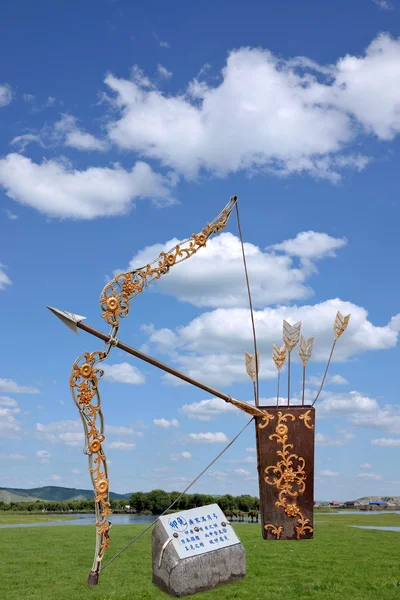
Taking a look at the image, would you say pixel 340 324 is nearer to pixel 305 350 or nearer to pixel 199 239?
pixel 305 350

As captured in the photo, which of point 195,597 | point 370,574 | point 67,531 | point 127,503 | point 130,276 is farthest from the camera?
point 127,503

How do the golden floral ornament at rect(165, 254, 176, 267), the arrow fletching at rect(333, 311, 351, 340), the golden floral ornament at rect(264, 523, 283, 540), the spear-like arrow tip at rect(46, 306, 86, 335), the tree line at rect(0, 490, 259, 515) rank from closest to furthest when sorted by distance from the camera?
the spear-like arrow tip at rect(46, 306, 86, 335), the golden floral ornament at rect(264, 523, 283, 540), the golden floral ornament at rect(165, 254, 176, 267), the arrow fletching at rect(333, 311, 351, 340), the tree line at rect(0, 490, 259, 515)

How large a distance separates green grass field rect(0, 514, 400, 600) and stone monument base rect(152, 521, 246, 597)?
150 millimetres

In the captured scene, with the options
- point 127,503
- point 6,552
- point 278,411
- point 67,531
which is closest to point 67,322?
point 278,411

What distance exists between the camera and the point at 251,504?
24.6 meters

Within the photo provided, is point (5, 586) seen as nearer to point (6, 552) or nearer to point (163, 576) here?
point (163, 576)

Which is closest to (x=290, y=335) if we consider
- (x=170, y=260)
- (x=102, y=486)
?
(x=170, y=260)

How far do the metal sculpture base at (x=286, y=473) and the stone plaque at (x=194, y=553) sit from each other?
1.91 ft

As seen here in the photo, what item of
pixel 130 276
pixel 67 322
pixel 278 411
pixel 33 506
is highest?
pixel 130 276

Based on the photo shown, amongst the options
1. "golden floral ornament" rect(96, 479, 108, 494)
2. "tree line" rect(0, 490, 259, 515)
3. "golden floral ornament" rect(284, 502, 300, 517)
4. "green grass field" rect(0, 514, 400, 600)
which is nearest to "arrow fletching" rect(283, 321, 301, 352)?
"golden floral ornament" rect(284, 502, 300, 517)

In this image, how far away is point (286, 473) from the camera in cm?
802

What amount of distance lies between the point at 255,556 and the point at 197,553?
3.24 metres

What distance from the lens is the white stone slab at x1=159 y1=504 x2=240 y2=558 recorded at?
24.9 feet

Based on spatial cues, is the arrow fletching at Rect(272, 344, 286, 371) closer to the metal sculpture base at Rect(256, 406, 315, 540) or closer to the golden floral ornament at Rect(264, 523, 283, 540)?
the metal sculpture base at Rect(256, 406, 315, 540)
